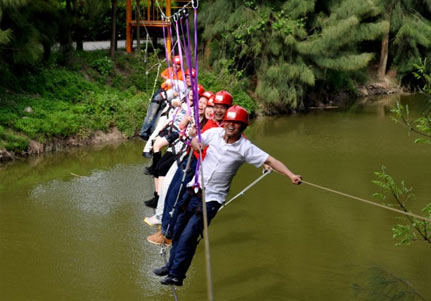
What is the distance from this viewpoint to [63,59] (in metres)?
16.3

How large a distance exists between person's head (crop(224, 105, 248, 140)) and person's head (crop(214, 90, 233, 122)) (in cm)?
45

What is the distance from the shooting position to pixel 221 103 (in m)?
6.09

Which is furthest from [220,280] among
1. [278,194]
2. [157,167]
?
Result: [278,194]

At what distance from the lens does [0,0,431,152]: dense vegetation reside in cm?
1360

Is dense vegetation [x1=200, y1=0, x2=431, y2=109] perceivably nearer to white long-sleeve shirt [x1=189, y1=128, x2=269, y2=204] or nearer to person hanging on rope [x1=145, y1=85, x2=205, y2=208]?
person hanging on rope [x1=145, y1=85, x2=205, y2=208]

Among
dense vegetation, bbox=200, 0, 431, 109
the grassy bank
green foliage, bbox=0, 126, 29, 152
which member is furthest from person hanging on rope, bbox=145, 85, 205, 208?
dense vegetation, bbox=200, 0, 431, 109

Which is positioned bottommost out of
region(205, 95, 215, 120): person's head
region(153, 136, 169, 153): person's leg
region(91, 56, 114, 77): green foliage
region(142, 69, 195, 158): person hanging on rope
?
region(91, 56, 114, 77): green foliage

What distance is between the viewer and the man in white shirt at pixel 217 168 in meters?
5.59

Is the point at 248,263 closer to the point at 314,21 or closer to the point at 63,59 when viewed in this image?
the point at 63,59

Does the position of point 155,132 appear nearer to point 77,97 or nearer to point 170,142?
point 170,142

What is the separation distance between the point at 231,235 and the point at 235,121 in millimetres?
3721

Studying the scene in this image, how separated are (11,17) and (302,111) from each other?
9830 mm

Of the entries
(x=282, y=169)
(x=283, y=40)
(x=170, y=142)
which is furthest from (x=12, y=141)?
(x=283, y=40)

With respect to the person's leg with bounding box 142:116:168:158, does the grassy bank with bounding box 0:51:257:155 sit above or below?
below
